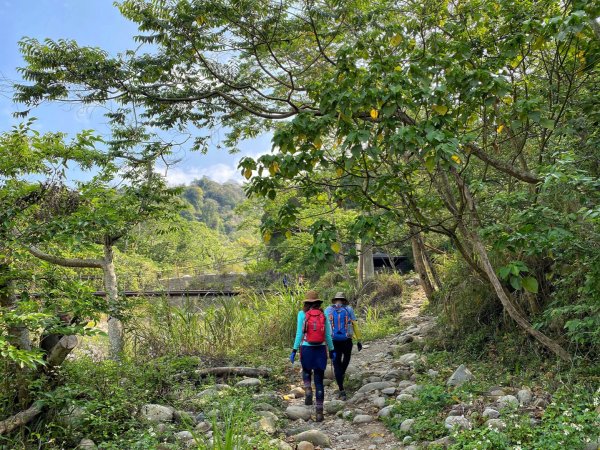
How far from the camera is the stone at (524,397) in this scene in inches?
184

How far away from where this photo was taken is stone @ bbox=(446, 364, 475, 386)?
577 cm

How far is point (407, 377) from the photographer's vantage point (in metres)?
6.91

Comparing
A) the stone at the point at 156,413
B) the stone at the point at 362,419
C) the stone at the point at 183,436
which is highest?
the stone at the point at 156,413

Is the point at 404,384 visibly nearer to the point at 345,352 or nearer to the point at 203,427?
the point at 345,352

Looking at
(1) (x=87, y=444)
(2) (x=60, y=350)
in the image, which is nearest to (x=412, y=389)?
(1) (x=87, y=444)

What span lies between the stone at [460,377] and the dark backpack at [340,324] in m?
1.59

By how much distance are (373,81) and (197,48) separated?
2998 mm

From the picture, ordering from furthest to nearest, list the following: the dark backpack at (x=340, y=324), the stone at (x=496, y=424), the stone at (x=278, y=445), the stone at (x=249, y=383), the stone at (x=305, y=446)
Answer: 1. the stone at (x=249, y=383)
2. the dark backpack at (x=340, y=324)
3. the stone at (x=305, y=446)
4. the stone at (x=278, y=445)
5. the stone at (x=496, y=424)

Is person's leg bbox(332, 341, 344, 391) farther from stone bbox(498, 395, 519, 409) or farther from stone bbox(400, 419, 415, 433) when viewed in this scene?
stone bbox(498, 395, 519, 409)

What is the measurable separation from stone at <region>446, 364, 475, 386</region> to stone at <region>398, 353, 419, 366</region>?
144cm

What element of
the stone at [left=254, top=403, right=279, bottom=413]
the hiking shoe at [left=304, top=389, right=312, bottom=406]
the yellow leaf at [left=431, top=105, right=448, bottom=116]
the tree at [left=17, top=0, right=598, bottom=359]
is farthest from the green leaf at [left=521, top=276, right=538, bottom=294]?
the stone at [left=254, top=403, right=279, bottom=413]

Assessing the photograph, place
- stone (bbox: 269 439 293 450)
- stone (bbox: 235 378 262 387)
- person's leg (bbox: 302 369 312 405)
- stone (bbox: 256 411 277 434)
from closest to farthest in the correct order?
stone (bbox: 269 439 293 450) → stone (bbox: 256 411 277 434) → person's leg (bbox: 302 369 312 405) → stone (bbox: 235 378 262 387)

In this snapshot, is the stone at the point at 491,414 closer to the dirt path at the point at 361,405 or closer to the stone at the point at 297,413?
the dirt path at the point at 361,405

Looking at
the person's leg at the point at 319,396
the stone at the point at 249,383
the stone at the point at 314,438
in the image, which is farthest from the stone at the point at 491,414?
the stone at the point at 249,383
